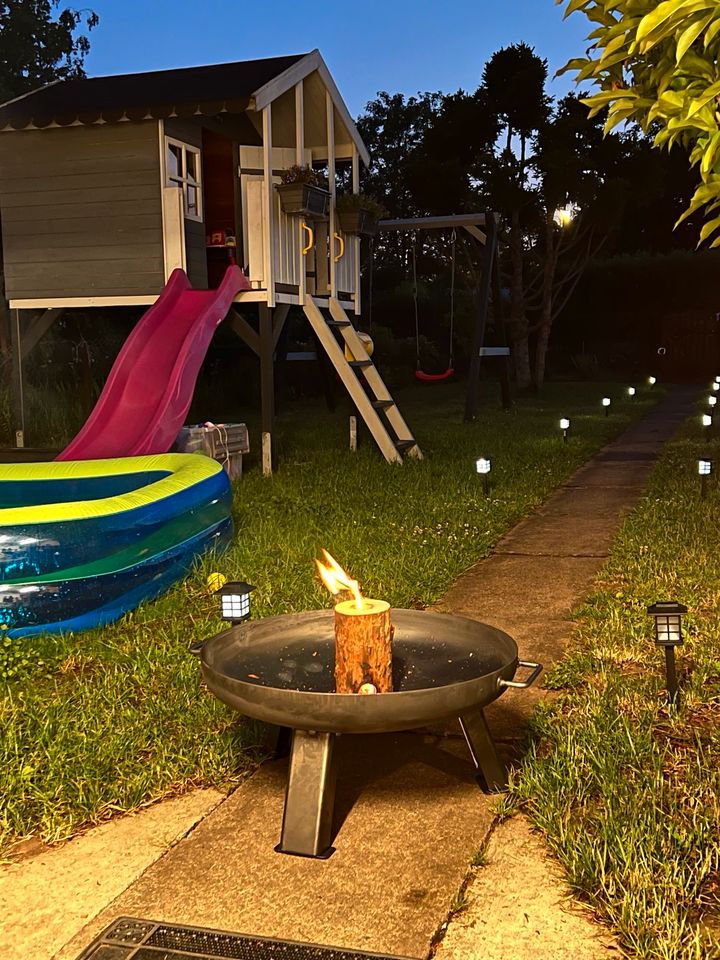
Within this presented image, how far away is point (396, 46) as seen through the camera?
454ft

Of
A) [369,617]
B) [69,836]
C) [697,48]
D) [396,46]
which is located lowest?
[69,836]

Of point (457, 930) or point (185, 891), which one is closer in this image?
point (457, 930)

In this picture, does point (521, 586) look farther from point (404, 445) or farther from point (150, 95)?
point (150, 95)

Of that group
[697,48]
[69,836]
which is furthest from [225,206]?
[69,836]

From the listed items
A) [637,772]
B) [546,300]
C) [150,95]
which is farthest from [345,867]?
[546,300]

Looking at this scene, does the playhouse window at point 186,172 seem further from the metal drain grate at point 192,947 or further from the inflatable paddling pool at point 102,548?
the metal drain grate at point 192,947

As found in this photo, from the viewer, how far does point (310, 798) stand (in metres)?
2.96

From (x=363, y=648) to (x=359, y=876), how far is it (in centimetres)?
66

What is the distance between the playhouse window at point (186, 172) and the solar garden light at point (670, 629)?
831 centimetres

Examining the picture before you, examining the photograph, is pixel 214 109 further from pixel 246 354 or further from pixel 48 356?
pixel 246 354

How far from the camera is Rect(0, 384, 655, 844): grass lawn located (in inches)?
135

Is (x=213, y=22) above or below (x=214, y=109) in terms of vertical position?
above

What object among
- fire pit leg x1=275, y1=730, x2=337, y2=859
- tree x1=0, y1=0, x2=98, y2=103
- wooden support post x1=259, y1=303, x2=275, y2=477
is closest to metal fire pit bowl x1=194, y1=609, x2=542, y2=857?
fire pit leg x1=275, y1=730, x2=337, y2=859

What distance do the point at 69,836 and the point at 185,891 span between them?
561 mm
